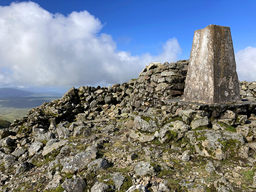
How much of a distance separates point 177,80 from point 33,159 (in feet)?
29.4

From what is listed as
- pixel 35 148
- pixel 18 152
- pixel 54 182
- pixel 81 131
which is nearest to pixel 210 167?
pixel 54 182

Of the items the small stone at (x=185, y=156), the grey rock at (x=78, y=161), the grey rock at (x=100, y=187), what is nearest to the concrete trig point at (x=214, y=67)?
the small stone at (x=185, y=156)

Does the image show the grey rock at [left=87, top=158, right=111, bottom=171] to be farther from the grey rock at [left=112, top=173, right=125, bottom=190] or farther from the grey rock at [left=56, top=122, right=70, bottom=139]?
the grey rock at [left=56, top=122, right=70, bottom=139]

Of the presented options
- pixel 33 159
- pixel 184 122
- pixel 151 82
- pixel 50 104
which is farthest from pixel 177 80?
pixel 50 104

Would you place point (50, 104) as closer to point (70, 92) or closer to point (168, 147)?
point (70, 92)

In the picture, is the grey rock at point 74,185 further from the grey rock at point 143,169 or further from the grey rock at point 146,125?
the grey rock at point 146,125

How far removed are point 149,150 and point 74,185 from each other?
305cm

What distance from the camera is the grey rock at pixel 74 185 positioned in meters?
5.21

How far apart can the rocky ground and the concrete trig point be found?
0.73 meters

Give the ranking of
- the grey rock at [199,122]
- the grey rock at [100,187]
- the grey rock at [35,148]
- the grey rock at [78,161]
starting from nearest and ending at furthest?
the grey rock at [100,187], the grey rock at [78,161], the grey rock at [199,122], the grey rock at [35,148]

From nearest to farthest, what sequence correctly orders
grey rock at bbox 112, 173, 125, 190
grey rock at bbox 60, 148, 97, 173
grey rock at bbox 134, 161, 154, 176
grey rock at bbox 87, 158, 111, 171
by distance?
grey rock at bbox 112, 173, 125, 190
grey rock at bbox 134, 161, 154, 176
grey rock at bbox 87, 158, 111, 171
grey rock at bbox 60, 148, 97, 173

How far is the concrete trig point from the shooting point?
26.6 feet

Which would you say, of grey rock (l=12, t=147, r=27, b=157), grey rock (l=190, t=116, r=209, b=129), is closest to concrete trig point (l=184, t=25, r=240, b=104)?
grey rock (l=190, t=116, r=209, b=129)

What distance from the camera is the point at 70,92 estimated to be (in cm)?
1485
